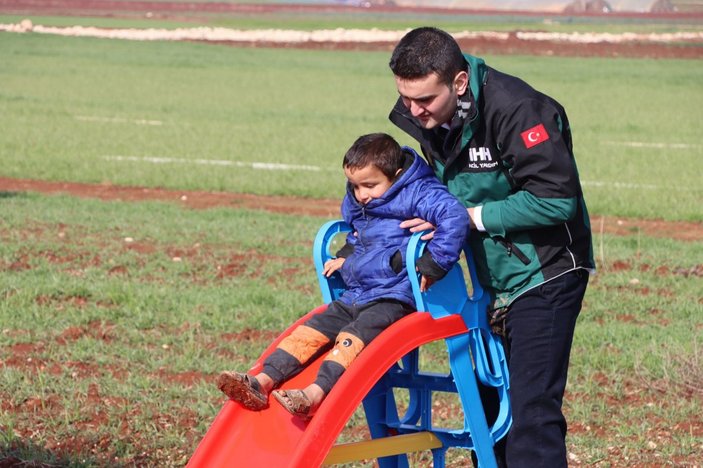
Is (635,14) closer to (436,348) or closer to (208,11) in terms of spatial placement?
(208,11)

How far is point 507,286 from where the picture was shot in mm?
4074

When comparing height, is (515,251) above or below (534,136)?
below

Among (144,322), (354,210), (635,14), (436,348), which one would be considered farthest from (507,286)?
(635,14)

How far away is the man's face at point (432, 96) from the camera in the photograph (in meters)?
3.86

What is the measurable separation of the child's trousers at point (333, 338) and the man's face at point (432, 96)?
0.67 meters

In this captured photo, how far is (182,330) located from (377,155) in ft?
11.8

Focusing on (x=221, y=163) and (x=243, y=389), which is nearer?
(x=243, y=389)

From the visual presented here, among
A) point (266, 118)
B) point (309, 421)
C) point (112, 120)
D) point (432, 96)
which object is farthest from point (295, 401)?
point (266, 118)

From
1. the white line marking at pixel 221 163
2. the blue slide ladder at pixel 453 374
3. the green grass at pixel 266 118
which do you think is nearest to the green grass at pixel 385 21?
the green grass at pixel 266 118

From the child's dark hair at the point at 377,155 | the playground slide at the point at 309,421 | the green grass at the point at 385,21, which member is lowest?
the green grass at the point at 385,21

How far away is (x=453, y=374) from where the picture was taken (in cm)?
405

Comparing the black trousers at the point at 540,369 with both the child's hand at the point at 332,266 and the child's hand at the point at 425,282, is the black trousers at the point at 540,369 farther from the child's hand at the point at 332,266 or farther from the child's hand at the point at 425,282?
the child's hand at the point at 332,266

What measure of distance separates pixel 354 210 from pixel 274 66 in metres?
32.9

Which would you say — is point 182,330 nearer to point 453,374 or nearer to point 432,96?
point 453,374
